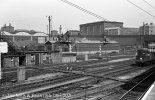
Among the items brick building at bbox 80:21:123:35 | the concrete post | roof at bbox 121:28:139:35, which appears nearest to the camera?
the concrete post

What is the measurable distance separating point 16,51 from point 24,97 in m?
17.7

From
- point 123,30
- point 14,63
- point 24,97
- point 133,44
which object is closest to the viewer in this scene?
point 24,97

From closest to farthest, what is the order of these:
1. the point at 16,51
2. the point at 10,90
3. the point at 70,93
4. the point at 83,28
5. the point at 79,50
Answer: the point at 70,93 → the point at 10,90 → the point at 16,51 → the point at 79,50 → the point at 83,28

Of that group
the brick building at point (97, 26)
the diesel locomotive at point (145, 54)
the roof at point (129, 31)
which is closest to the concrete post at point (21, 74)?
the diesel locomotive at point (145, 54)

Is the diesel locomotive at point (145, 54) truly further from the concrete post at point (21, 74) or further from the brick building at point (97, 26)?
the brick building at point (97, 26)

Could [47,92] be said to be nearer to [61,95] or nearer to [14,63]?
[61,95]

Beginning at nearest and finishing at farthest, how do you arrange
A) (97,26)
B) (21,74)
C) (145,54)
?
1. (21,74)
2. (145,54)
3. (97,26)

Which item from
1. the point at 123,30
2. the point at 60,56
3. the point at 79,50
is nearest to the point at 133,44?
the point at 123,30

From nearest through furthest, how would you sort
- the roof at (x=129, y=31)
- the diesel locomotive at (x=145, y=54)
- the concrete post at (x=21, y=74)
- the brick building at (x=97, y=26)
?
the concrete post at (x=21, y=74)
the diesel locomotive at (x=145, y=54)
the roof at (x=129, y=31)
the brick building at (x=97, y=26)

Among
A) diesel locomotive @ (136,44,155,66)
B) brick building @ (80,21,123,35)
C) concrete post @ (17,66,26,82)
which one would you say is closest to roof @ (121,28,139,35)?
brick building @ (80,21,123,35)

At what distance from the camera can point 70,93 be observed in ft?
50.7

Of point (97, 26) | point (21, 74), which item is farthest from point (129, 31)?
point (21, 74)

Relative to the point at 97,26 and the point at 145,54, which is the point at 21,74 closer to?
the point at 145,54

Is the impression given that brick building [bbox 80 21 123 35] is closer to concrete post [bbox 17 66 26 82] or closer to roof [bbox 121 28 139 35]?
roof [bbox 121 28 139 35]
